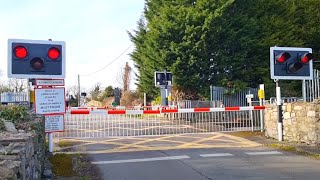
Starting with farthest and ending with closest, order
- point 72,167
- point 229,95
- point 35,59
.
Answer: point 229,95
point 35,59
point 72,167

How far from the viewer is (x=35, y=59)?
1052 centimetres

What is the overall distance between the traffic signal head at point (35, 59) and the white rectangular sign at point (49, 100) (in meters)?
0.35

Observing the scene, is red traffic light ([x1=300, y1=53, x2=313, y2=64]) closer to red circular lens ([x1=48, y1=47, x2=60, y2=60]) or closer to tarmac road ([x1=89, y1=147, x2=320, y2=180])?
tarmac road ([x1=89, y1=147, x2=320, y2=180])

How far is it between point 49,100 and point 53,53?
1.11 metres

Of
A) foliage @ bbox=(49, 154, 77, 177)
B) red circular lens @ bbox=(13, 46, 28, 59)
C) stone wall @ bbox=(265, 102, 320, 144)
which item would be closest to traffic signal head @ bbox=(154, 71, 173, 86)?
stone wall @ bbox=(265, 102, 320, 144)

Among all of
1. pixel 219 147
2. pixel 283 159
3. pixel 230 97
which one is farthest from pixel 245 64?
pixel 283 159

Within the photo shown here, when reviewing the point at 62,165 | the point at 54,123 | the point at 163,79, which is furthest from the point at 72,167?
the point at 163,79

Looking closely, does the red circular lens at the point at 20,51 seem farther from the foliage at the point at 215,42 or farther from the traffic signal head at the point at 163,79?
the foliage at the point at 215,42

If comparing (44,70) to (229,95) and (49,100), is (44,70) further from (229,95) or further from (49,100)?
(229,95)

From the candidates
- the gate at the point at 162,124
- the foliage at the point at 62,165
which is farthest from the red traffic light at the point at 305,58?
the foliage at the point at 62,165

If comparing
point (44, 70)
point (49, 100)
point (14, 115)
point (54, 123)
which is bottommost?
point (54, 123)

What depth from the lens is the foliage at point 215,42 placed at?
28.6 m

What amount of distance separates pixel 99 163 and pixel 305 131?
6241 mm

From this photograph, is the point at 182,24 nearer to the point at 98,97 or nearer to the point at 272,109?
the point at 272,109
